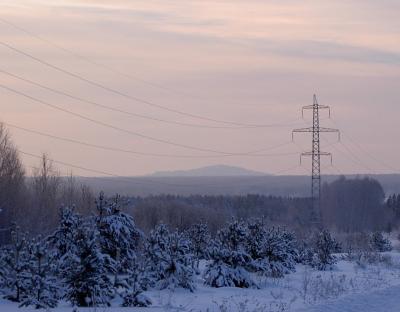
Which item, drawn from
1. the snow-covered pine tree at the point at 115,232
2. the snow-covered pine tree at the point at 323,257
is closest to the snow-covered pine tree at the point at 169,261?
the snow-covered pine tree at the point at 115,232

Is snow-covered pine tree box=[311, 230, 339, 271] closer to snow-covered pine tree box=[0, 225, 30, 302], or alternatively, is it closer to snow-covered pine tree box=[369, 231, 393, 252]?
snow-covered pine tree box=[0, 225, 30, 302]

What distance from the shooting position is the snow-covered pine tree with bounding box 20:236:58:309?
62.7 feet

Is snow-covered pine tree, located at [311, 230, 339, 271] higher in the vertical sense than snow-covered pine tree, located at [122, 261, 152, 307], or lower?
higher

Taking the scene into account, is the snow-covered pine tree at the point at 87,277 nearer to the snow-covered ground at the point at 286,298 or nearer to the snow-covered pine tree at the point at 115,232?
the snow-covered ground at the point at 286,298

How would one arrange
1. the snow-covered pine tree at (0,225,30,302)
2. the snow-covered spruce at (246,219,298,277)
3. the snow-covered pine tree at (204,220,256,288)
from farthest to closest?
the snow-covered spruce at (246,219,298,277), the snow-covered pine tree at (204,220,256,288), the snow-covered pine tree at (0,225,30,302)

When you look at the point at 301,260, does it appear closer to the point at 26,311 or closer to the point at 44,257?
the point at 44,257

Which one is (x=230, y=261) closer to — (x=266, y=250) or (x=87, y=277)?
(x=266, y=250)

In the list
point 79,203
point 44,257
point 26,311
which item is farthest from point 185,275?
point 79,203

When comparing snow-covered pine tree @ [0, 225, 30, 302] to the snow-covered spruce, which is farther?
the snow-covered spruce

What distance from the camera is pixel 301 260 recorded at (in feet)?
137

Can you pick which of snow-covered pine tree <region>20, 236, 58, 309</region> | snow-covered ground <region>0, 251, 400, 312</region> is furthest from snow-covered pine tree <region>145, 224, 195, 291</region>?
snow-covered pine tree <region>20, 236, 58, 309</region>

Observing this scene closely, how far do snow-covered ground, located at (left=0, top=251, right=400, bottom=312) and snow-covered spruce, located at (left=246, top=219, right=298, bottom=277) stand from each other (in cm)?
68

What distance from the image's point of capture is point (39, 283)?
1964 cm

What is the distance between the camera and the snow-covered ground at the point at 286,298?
64.9 ft
